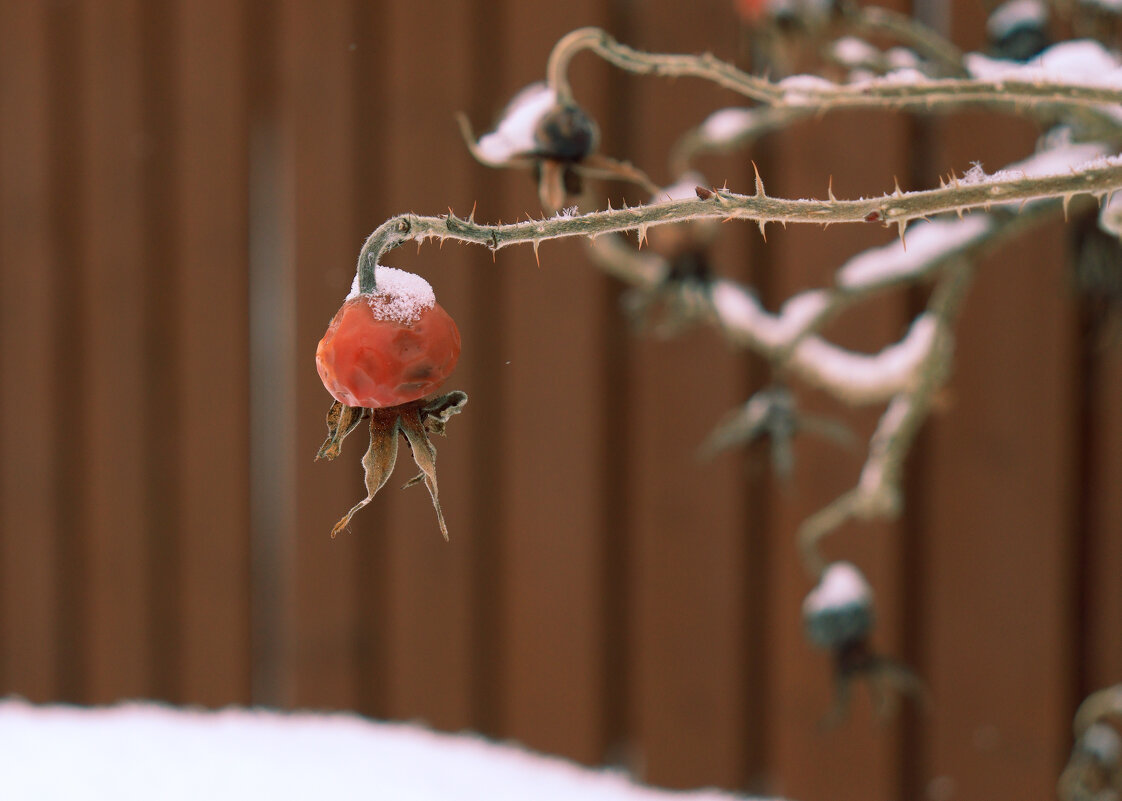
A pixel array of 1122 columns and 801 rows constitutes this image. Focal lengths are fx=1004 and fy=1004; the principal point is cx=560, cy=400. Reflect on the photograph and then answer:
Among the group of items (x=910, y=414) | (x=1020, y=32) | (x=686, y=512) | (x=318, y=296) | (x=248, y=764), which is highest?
(x=1020, y=32)

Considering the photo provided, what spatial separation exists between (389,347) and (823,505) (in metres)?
Result: 1.25

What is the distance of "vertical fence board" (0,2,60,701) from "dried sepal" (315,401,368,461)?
1.72m

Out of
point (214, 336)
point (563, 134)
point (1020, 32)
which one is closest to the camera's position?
point (563, 134)

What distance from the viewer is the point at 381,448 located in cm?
43

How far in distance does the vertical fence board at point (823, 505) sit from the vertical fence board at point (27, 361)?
1.37 meters

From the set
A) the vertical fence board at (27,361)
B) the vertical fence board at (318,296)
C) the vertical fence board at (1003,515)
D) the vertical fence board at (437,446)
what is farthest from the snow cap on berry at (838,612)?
the vertical fence board at (27,361)

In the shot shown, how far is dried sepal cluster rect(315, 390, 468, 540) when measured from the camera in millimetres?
417

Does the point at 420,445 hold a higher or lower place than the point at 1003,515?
higher

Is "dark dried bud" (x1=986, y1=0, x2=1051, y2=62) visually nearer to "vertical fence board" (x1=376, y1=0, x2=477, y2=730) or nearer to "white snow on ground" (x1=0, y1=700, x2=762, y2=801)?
"white snow on ground" (x1=0, y1=700, x2=762, y2=801)

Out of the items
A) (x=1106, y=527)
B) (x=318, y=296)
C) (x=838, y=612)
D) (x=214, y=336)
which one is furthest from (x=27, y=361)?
(x=1106, y=527)

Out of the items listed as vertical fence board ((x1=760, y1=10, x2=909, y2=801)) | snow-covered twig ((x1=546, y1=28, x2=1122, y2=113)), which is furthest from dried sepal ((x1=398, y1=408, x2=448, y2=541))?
vertical fence board ((x1=760, y1=10, x2=909, y2=801))

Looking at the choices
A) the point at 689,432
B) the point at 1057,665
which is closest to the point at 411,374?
the point at 689,432

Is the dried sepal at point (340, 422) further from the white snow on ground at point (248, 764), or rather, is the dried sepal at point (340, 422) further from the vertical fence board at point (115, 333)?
the vertical fence board at point (115, 333)

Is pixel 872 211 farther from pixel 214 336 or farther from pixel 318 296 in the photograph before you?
pixel 214 336
